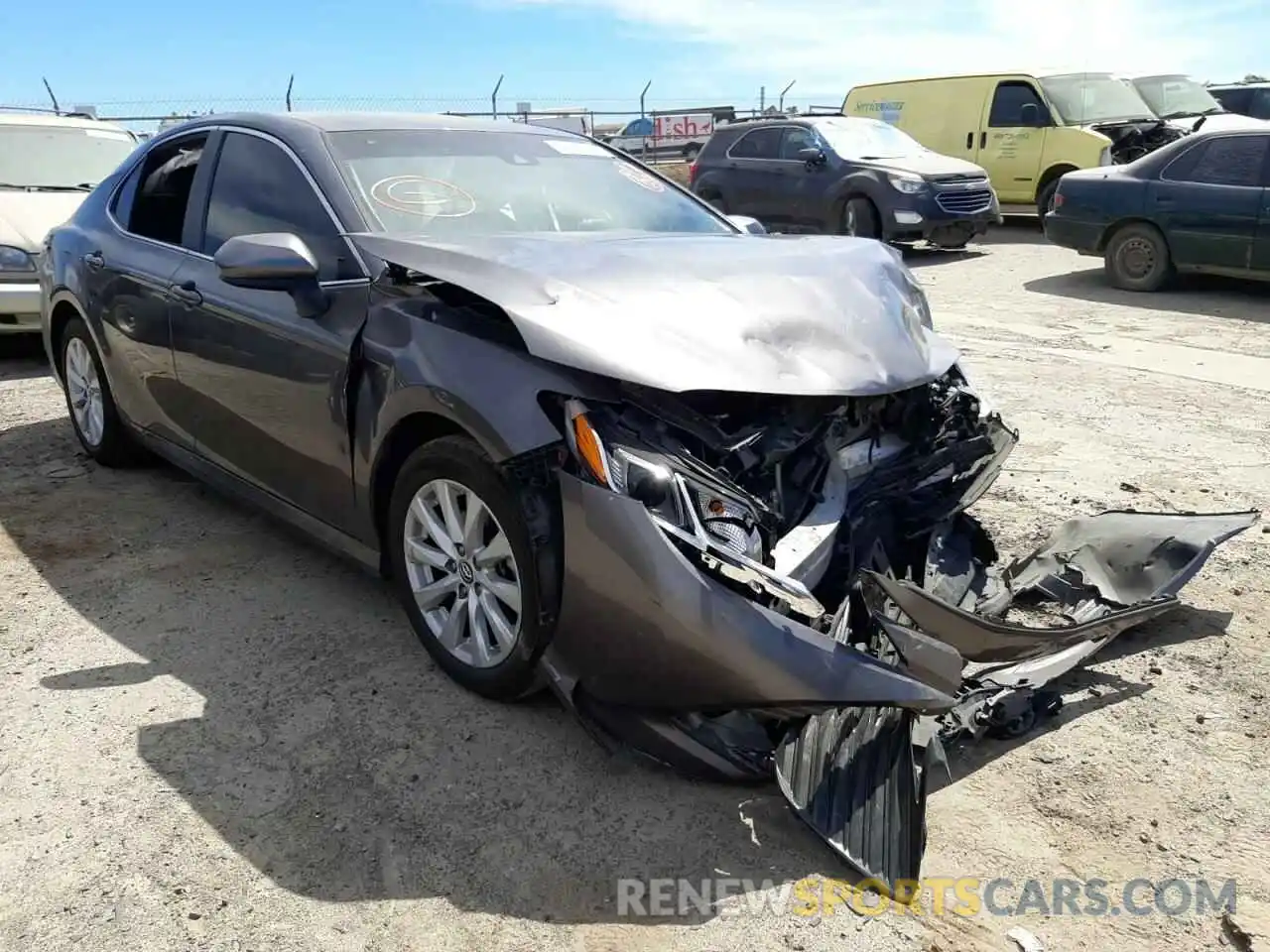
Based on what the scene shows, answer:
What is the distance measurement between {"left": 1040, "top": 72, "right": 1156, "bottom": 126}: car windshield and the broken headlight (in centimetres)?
1374

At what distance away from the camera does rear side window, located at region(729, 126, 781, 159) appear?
14.3 m

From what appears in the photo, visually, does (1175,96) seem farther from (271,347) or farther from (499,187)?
(271,347)

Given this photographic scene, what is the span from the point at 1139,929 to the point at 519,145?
3.45 m


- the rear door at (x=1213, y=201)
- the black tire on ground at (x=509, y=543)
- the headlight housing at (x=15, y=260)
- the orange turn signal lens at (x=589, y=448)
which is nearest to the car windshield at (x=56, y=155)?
the headlight housing at (x=15, y=260)

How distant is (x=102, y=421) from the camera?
214 inches

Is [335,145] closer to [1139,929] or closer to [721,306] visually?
[721,306]

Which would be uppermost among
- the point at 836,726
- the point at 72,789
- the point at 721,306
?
the point at 721,306

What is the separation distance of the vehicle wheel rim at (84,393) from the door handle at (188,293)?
127cm

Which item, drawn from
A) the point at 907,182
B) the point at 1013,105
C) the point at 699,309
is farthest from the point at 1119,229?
the point at 699,309

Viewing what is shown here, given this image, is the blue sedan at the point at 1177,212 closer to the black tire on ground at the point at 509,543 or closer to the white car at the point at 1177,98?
the white car at the point at 1177,98

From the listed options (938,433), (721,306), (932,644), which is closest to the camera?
(932,644)

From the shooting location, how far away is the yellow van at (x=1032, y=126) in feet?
46.7

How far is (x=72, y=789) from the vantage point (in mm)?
2924

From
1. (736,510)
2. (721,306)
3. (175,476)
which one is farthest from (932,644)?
(175,476)
